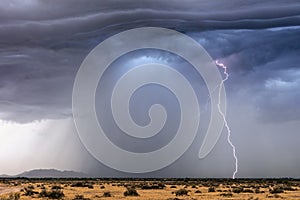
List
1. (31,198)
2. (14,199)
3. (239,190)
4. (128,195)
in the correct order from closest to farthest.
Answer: (14,199)
(31,198)
(128,195)
(239,190)

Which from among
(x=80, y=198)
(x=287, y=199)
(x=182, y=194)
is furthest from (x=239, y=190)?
(x=80, y=198)

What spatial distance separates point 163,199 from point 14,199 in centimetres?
1424

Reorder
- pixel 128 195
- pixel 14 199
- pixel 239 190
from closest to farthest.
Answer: pixel 14 199 → pixel 128 195 → pixel 239 190

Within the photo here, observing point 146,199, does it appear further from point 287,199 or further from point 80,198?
point 287,199

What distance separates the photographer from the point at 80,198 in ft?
163

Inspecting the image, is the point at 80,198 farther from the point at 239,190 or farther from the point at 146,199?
the point at 239,190

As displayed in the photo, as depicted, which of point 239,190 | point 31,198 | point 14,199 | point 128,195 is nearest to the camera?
point 14,199

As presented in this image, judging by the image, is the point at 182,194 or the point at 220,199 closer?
the point at 220,199

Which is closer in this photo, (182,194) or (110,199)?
(110,199)

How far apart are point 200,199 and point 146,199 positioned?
5.29m

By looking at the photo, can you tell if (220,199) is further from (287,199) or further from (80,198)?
(80,198)

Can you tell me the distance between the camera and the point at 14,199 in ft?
157

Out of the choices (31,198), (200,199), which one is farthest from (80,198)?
(200,199)

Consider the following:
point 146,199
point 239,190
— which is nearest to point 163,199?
point 146,199
